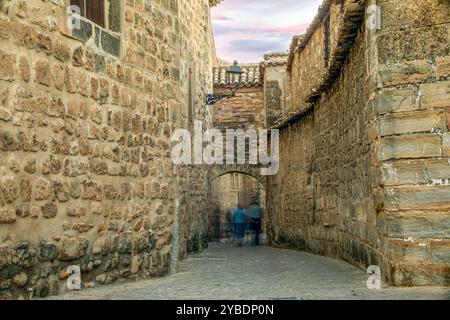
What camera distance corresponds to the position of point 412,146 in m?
5.11

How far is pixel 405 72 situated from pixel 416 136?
0.62 meters

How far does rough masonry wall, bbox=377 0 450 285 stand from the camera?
498 centimetres

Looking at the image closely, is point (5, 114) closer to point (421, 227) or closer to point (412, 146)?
point (412, 146)

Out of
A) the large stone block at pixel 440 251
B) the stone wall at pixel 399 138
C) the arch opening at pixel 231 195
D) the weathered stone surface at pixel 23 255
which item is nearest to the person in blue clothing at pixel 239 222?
the arch opening at pixel 231 195

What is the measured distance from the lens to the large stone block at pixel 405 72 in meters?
5.16

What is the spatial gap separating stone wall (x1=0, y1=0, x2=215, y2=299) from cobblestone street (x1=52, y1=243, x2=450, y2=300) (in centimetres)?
32

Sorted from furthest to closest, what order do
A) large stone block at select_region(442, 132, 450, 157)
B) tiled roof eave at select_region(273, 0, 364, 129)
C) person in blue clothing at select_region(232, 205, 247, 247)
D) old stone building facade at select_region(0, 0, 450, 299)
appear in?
1. person in blue clothing at select_region(232, 205, 247, 247)
2. tiled roof eave at select_region(273, 0, 364, 129)
3. large stone block at select_region(442, 132, 450, 157)
4. old stone building facade at select_region(0, 0, 450, 299)

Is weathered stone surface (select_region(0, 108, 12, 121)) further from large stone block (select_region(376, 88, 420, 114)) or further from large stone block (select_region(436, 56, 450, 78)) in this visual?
large stone block (select_region(436, 56, 450, 78))

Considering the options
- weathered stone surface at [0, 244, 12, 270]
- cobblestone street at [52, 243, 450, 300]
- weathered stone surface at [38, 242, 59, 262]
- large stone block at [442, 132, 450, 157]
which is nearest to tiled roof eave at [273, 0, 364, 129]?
large stone block at [442, 132, 450, 157]

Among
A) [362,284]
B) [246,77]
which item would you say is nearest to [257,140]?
[246,77]

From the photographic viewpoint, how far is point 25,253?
4.10 m

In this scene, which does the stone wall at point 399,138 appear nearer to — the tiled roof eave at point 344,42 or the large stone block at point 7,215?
the tiled roof eave at point 344,42

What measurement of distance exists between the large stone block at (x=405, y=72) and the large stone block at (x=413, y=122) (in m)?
0.32

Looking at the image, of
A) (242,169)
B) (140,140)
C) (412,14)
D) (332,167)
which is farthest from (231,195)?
(412,14)
